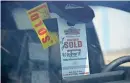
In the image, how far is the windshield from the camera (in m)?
1.78

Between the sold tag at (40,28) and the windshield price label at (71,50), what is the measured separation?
3.3 inches

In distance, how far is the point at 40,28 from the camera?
1788mm

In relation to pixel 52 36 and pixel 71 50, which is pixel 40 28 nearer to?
pixel 52 36

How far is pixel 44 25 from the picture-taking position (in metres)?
1.79

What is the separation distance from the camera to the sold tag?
178 centimetres

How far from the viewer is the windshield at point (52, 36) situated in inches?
69.9

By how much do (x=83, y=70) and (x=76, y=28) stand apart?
9.8 inches

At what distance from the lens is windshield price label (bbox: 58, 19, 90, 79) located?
1837mm

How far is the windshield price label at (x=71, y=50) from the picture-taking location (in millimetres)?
1837

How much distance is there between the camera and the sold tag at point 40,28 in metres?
1.78

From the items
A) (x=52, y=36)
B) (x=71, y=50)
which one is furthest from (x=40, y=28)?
(x=71, y=50)

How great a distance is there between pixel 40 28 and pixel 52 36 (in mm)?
83

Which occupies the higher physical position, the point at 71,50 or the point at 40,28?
the point at 40,28

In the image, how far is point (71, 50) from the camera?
6.06 feet
